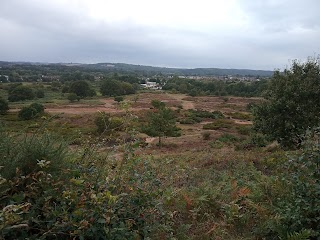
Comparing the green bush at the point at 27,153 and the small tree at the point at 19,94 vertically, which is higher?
the green bush at the point at 27,153

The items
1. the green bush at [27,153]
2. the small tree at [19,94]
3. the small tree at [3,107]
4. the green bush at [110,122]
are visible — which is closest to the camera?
the green bush at [27,153]

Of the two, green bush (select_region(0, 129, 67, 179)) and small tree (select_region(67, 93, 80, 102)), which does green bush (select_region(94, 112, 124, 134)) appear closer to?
green bush (select_region(0, 129, 67, 179))

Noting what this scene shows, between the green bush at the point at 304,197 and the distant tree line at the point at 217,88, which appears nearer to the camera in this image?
the green bush at the point at 304,197

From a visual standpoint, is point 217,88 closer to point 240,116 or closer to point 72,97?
point 240,116

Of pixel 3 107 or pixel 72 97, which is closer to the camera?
pixel 3 107

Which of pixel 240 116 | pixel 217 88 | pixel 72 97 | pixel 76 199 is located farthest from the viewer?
pixel 217 88

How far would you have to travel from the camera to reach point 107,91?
7969 centimetres

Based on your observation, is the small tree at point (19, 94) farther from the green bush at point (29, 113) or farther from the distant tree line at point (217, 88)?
the distant tree line at point (217, 88)

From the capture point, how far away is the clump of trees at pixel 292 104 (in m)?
13.9

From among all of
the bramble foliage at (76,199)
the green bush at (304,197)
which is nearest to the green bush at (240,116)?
the green bush at (304,197)

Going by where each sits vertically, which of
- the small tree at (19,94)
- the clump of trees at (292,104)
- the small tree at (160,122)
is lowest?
the small tree at (19,94)

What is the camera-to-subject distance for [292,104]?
549 inches

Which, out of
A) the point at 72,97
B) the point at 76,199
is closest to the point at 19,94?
the point at 72,97

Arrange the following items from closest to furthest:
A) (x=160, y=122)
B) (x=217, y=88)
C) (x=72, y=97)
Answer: (x=160, y=122) < (x=72, y=97) < (x=217, y=88)
